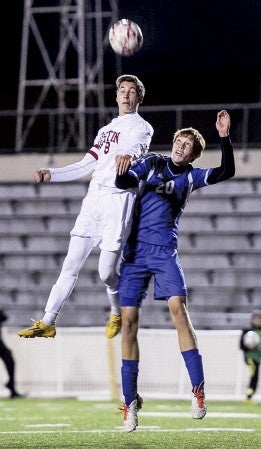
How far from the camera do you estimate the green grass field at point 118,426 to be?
8.36 m

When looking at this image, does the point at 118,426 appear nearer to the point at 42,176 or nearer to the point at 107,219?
the point at 107,219

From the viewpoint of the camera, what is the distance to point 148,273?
341 inches

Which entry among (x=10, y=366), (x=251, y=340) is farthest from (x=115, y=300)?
(x=10, y=366)

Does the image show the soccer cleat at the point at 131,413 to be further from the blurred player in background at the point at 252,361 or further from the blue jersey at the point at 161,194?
the blurred player in background at the point at 252,361

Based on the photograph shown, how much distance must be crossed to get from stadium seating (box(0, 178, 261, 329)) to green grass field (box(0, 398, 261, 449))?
3.75 metres

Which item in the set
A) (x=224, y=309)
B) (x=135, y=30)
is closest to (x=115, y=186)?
(x=135, y=30)

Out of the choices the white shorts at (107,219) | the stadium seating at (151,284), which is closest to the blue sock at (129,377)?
the white shorts at (107,219)

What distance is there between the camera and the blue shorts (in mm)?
8508

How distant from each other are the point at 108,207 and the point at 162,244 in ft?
1.89

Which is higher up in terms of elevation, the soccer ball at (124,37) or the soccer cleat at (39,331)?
the soccer ball at (124,37)

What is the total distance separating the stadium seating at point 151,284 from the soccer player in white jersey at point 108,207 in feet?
24.8

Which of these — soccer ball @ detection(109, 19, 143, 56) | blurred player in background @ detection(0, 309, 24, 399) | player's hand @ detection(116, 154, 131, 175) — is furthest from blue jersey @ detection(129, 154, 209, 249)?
blurred player in background @ detection(0, 309, 24, 399)

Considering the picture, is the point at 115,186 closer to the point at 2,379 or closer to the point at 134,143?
the point at 134,143

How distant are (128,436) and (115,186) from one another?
1.68m
